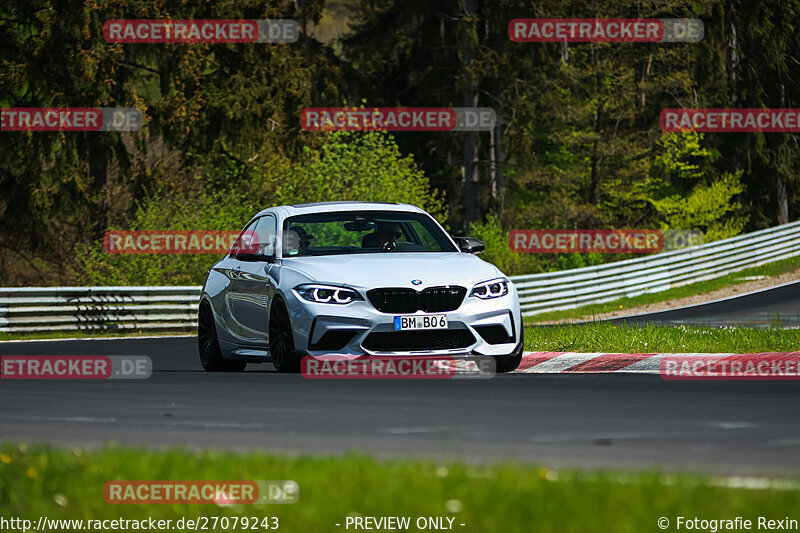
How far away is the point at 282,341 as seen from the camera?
14117mm

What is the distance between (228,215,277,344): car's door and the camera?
14.7m

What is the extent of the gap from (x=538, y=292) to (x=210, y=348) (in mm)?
22564

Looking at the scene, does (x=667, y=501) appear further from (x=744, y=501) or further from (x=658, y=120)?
(x=658, y=120)

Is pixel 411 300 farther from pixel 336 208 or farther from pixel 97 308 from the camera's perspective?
pixel 97 308

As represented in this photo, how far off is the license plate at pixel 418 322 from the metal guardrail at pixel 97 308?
1738cm

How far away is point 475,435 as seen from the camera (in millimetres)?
8945

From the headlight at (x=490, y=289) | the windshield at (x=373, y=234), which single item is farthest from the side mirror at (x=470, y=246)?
the headlight at (x=490, y=289)

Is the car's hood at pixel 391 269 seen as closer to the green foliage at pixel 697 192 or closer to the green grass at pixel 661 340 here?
the green grass at pixel 661 340

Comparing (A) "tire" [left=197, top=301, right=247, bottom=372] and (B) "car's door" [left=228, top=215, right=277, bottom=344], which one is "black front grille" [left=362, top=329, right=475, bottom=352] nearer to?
(B) "car's door" [left=228, top=215, right=277, bottom=344]

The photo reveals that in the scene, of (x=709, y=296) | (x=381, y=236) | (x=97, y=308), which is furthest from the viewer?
(x=709, y=296)

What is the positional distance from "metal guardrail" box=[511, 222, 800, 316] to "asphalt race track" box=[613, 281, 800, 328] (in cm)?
300

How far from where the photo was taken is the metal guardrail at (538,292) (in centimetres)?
3002

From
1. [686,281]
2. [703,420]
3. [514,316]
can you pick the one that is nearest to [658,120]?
[686,281]

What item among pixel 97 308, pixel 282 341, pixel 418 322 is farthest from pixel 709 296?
pixel 418 322
